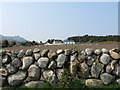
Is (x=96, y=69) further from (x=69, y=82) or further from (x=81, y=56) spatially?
(x=69, y=82)

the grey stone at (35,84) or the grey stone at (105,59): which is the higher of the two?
the grey stone at (105,59)

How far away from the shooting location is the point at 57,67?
21.7 feet

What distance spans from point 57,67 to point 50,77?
395mm

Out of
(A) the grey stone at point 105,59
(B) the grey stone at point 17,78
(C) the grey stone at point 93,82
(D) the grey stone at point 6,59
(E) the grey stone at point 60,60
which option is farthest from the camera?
(D) the grey stone at point 6,59

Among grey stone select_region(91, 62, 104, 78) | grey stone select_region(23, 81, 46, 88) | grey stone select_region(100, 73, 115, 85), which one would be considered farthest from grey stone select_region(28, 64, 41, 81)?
grey stone select_region(100, 73, 115, 85)

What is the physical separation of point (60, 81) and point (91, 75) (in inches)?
40.0

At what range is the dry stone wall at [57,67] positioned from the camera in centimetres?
640

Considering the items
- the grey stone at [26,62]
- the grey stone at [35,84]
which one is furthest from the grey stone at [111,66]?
the grey stone at [26,62]

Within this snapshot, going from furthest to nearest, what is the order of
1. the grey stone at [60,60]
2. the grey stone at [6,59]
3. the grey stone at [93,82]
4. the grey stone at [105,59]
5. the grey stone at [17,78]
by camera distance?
the grey stone at [6,59] → the grey stone at [17,78] → the grey stone at [60,60] → the grey stone at [105,59] → the grey stone at [93,82]

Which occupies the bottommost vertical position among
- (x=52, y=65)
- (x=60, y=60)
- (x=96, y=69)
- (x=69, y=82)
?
(x=69, y=82)

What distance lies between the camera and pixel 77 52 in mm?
6711

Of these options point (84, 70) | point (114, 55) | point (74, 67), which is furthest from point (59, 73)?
point (114, 55)

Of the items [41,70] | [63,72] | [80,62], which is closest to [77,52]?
[80,62]

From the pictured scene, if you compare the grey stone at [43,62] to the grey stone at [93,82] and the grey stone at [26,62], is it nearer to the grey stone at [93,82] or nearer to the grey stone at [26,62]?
the grey stone at [26,62]
